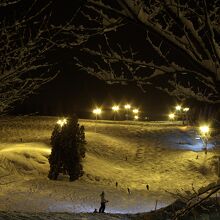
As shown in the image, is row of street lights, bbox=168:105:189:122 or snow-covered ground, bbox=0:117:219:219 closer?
snow-covered ground, bbox=0:117:219:219

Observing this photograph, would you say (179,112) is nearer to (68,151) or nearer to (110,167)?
(110,167)

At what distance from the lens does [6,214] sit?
1281 cm

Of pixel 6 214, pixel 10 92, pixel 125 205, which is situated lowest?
pixel 125 205

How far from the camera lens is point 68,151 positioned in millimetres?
36625

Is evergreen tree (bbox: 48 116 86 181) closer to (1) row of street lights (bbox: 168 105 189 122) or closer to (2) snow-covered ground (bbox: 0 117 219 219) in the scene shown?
(2) snow-covered ground (bbox: 0 117 219 219)

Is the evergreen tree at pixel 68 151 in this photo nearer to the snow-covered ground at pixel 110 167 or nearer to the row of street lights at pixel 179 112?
the snow-covered ground at pixel 110 167

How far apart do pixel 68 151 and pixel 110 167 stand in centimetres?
708

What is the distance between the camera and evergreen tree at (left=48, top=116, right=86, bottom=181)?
119ft

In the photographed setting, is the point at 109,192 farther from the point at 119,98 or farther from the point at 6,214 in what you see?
the point at 119,98

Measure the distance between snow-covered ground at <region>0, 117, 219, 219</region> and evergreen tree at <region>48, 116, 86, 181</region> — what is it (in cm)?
101

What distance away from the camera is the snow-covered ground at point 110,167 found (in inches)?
1116

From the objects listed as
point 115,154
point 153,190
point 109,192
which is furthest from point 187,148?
point 109,192

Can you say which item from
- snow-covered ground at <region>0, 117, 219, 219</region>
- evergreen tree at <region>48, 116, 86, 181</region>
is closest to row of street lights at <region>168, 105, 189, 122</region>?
snow-covered ground at <region>0, 117, 219, 219</region>

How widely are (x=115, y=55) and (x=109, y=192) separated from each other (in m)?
28.4
